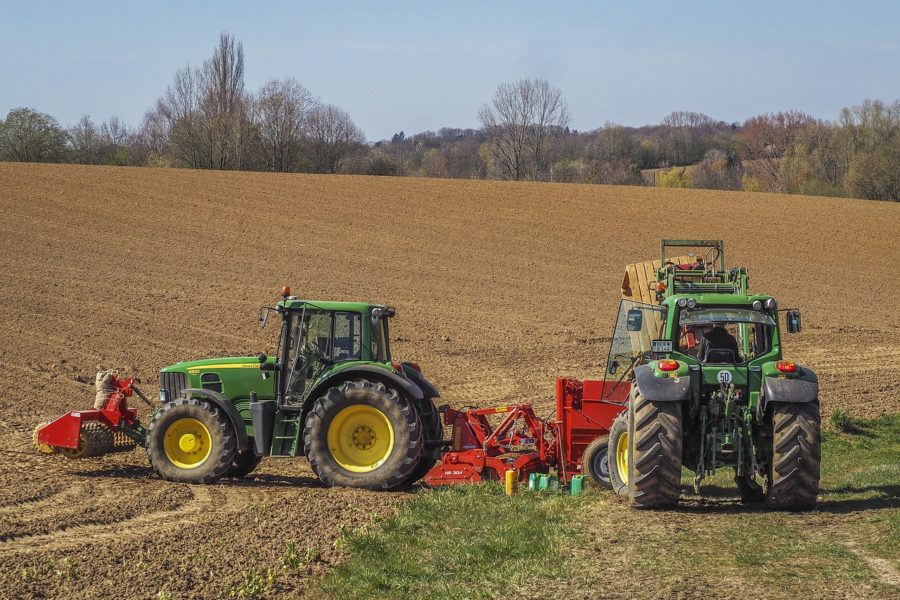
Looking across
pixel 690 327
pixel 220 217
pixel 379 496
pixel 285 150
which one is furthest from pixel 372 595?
pixel 285 150

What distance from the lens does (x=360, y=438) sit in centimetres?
1115

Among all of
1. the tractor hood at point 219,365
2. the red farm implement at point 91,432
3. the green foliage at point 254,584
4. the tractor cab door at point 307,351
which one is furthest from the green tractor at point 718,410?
the red farm implement at point 91,432

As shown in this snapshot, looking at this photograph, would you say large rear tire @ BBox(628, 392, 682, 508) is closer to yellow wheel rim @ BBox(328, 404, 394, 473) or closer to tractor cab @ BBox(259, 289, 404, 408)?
yellow wheel rim @ BBox(328, 404, 394, 473)

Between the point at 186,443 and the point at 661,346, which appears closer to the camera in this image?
the point at 661,346

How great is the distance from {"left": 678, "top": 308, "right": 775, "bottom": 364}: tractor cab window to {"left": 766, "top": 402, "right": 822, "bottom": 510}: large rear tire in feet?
2.88

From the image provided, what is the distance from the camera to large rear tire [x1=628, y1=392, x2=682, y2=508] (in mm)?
9297

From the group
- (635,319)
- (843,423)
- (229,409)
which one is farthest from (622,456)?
(843,423)

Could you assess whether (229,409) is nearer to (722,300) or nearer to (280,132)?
(722,300)

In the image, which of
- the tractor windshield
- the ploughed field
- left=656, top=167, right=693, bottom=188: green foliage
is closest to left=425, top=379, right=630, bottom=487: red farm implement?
the tractor windshield

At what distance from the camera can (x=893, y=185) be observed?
178ft

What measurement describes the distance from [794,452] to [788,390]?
565 millimetres

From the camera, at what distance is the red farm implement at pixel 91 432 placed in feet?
38.8

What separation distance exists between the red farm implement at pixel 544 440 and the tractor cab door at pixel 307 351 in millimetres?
1668

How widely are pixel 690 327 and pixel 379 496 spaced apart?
368cm
